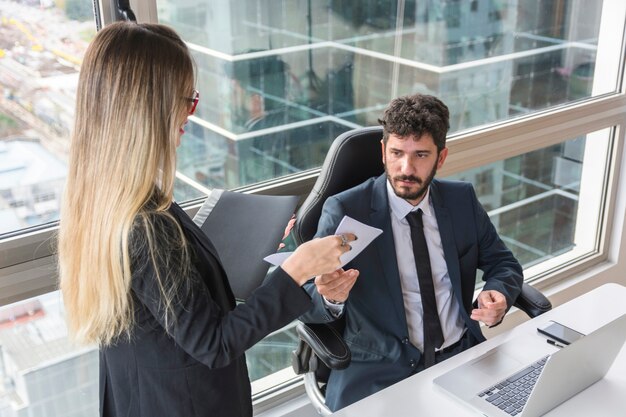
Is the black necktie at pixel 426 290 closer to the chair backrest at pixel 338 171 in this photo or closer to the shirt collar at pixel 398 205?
the shirt collar at pixel 398 205

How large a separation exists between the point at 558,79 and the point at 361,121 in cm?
124

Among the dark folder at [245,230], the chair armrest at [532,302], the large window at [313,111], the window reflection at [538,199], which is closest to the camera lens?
the dark folder at [245,230]

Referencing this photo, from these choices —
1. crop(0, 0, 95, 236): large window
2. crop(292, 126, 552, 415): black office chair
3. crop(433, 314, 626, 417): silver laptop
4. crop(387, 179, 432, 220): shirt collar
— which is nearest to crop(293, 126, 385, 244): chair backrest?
crop(292, 126, 552, 415): black office chair

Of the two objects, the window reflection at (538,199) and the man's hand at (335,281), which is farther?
the window reflection at (538,199)

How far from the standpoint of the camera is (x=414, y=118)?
1993mm

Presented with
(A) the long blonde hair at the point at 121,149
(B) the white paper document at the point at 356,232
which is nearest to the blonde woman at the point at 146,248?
(A) the long blonde hair at the point at 121,149

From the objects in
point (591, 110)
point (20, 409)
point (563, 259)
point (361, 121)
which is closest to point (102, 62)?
point (20, 409)

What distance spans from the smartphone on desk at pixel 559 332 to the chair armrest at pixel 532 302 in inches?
5.8

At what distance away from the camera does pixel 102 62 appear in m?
1.35

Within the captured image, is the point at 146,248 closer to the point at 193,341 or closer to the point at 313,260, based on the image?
the point at 193,341

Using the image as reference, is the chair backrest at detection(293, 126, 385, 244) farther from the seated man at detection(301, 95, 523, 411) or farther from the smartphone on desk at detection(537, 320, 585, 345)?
the smartphone on desk at detection(537, 320, 585, 345)

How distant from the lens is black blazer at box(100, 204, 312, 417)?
1.40m

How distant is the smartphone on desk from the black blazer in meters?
0.75

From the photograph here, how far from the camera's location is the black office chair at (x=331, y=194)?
204 cm
